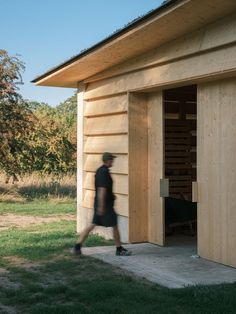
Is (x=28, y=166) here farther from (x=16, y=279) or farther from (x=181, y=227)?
(x=16, y=279)

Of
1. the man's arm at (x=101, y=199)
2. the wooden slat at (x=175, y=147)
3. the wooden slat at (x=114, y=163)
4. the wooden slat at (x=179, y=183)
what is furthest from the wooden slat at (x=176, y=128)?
the man's arm at (x=101, y=199)

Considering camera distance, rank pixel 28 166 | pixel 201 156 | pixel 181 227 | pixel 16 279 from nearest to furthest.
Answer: pixel 16 279 → pixel 201 156 → pixel 181 227 → pixel 28 166

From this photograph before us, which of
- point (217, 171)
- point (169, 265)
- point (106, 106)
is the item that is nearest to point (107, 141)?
point (106, 106)

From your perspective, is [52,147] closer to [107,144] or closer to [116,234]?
[107,144]

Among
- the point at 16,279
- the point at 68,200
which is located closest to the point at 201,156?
the point at 16,279

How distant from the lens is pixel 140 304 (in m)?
6.61

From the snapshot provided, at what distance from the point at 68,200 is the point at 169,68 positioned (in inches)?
461

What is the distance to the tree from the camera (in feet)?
67.7

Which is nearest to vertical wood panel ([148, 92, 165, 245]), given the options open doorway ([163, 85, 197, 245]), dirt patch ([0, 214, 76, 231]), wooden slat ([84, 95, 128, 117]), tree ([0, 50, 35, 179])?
wooden slat ([84, 95, 128, 117])

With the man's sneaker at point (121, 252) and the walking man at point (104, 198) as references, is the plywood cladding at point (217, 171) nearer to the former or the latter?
the man's sneaker at point (121, 252)

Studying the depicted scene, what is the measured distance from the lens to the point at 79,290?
733 centimetres

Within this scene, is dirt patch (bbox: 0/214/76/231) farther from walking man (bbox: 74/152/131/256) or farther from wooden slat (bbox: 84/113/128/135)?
walking man (bbox: 74/152/131/256)

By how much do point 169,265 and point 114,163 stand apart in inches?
133

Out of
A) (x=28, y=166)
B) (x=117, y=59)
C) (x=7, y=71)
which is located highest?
(x=7, y=71)
